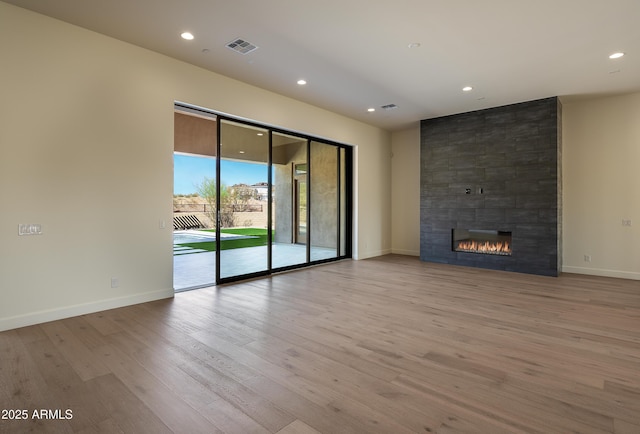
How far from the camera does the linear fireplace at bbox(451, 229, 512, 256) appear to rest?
687 cm

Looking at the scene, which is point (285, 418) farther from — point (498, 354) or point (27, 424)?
point (498, 354)

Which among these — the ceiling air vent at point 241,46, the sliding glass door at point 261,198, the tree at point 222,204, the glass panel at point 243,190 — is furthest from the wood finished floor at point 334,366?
the ceiling air vent at point 241,46

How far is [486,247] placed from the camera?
23.3 feet

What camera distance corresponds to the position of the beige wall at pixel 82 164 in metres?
3.46

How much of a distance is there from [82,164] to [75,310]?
5.56ft

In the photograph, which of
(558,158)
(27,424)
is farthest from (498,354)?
(558,158)

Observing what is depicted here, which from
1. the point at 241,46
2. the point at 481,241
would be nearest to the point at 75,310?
the point at 241,46

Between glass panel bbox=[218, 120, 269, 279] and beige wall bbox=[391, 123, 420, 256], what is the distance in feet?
13.6

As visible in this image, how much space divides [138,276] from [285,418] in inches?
128

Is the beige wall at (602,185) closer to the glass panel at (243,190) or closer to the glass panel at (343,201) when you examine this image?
the glass panel at (343,201)

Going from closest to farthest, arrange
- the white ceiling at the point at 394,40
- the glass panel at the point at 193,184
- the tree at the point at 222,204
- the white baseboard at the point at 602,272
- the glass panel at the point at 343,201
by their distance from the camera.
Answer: the white ceiling at the point at 394,40 → the tree at the point at 222,204 → the white baseboard at the point at 602,272 → the glass panel at the point at 193,184 → the glass panel at the point at 343,201

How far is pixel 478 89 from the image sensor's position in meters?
5.84

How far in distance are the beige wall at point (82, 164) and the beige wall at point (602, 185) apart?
6.77 meters

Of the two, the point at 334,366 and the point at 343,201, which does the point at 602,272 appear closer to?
the point at 343,201
